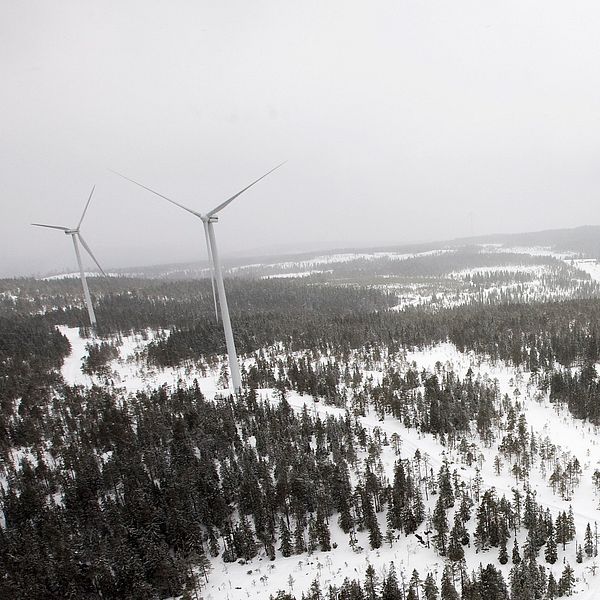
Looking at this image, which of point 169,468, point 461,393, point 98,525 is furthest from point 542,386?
point 98,525

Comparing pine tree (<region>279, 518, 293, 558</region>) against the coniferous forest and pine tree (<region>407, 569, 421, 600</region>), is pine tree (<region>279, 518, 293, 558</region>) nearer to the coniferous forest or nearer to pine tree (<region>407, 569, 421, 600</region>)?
the coniferous forest

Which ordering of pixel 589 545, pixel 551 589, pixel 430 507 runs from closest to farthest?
pixel 551 589, pixel 589 545, pixel 430 507

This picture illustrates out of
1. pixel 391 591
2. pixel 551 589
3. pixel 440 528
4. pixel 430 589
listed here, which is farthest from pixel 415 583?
pixel 551 589

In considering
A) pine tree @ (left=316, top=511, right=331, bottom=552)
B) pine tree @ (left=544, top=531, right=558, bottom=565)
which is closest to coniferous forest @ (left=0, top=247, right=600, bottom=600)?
pine tree @ (left=544, top=531, right=558, bottom=565)

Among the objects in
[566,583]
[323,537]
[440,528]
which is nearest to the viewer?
[566,583]

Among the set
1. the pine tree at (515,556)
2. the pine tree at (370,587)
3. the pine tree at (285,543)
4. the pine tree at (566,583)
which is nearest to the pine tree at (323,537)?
the pine tree at (285,543)

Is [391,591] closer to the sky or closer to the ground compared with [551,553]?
closer to the sky

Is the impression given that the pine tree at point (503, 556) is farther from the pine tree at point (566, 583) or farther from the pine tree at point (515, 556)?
the pine tree at point (566, 583)

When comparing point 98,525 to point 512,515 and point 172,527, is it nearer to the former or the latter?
point 172,527

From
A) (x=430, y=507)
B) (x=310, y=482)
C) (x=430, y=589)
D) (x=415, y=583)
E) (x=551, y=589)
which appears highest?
(x=310, y=482)

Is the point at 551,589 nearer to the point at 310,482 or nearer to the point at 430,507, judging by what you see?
the point at 430,507

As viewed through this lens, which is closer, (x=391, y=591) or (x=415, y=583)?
(x=391, y=591)
